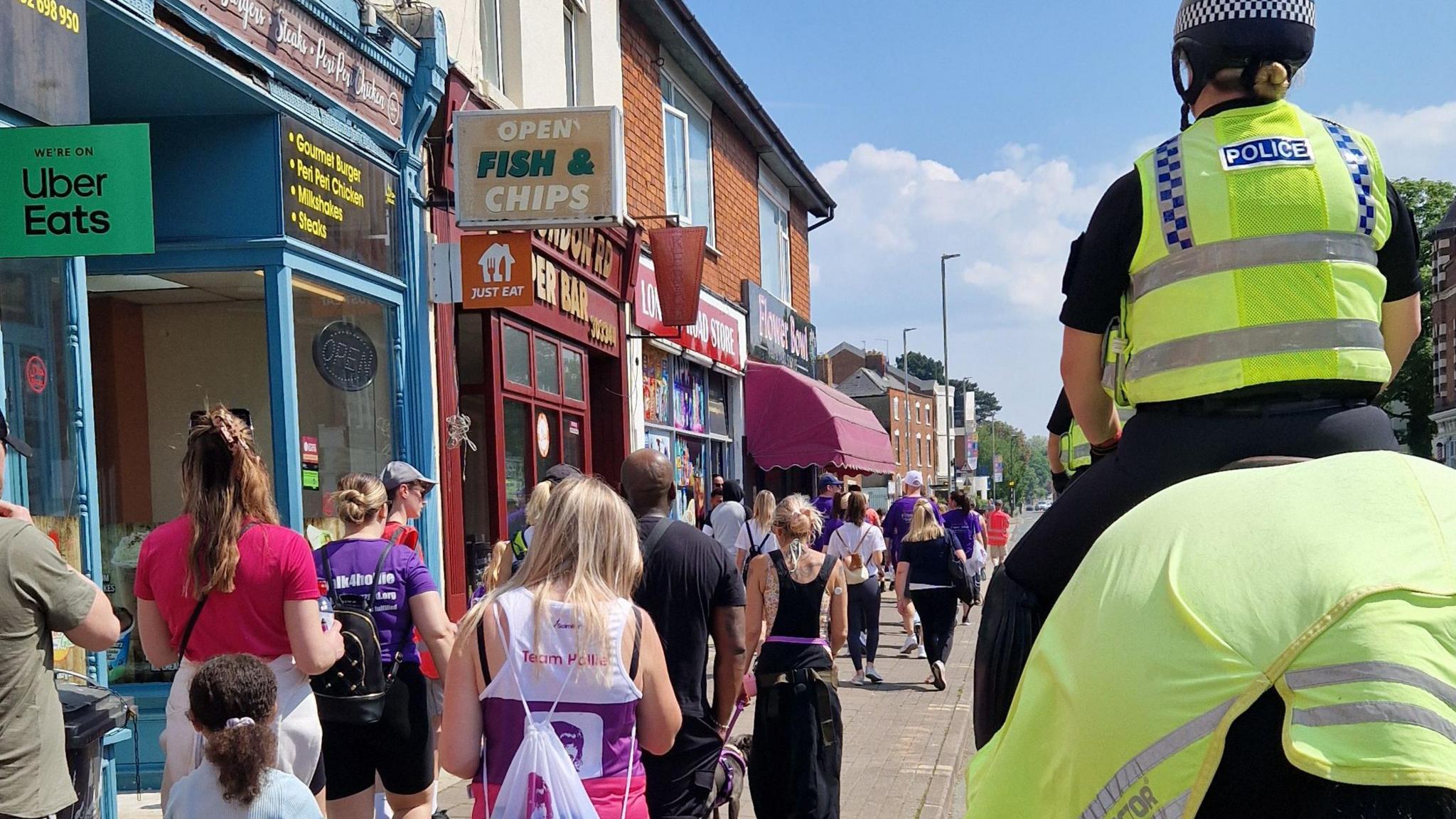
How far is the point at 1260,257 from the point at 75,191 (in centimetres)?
464

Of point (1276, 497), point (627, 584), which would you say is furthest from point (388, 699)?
point (1276, 497)

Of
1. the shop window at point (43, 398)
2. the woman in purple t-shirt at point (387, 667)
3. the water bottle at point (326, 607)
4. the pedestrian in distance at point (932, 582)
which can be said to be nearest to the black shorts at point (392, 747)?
the woman in purple t-shirt at point (387, 667)

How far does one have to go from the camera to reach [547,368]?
13.2 m

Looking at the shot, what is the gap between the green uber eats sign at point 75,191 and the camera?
5.08 m

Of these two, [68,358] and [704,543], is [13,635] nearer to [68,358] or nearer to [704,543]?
[704,543]

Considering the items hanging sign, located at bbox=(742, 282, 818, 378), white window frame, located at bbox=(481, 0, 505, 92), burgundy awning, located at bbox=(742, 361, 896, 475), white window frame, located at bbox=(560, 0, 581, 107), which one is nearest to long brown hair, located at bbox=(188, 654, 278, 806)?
white window frame, located at bbox=(481, 0, 505, 92)

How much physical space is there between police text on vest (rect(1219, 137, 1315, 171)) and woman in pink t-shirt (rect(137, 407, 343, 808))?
3.27m

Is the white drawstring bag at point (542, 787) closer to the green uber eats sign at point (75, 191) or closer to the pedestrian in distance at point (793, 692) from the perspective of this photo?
the pedestrian in distance at point (793, 692)

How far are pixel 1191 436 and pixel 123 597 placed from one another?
731cm

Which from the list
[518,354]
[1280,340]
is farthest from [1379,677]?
[518,354]

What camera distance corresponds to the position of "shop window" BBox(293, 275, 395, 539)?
28.5 ft

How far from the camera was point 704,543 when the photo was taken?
15.6 feet

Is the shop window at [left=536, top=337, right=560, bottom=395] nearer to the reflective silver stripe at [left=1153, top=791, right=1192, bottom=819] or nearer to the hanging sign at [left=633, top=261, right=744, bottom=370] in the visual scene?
the hanging sign at [left=633, top=261, right=744, bottom=370]

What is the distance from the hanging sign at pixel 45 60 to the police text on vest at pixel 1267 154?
494 centimetres
